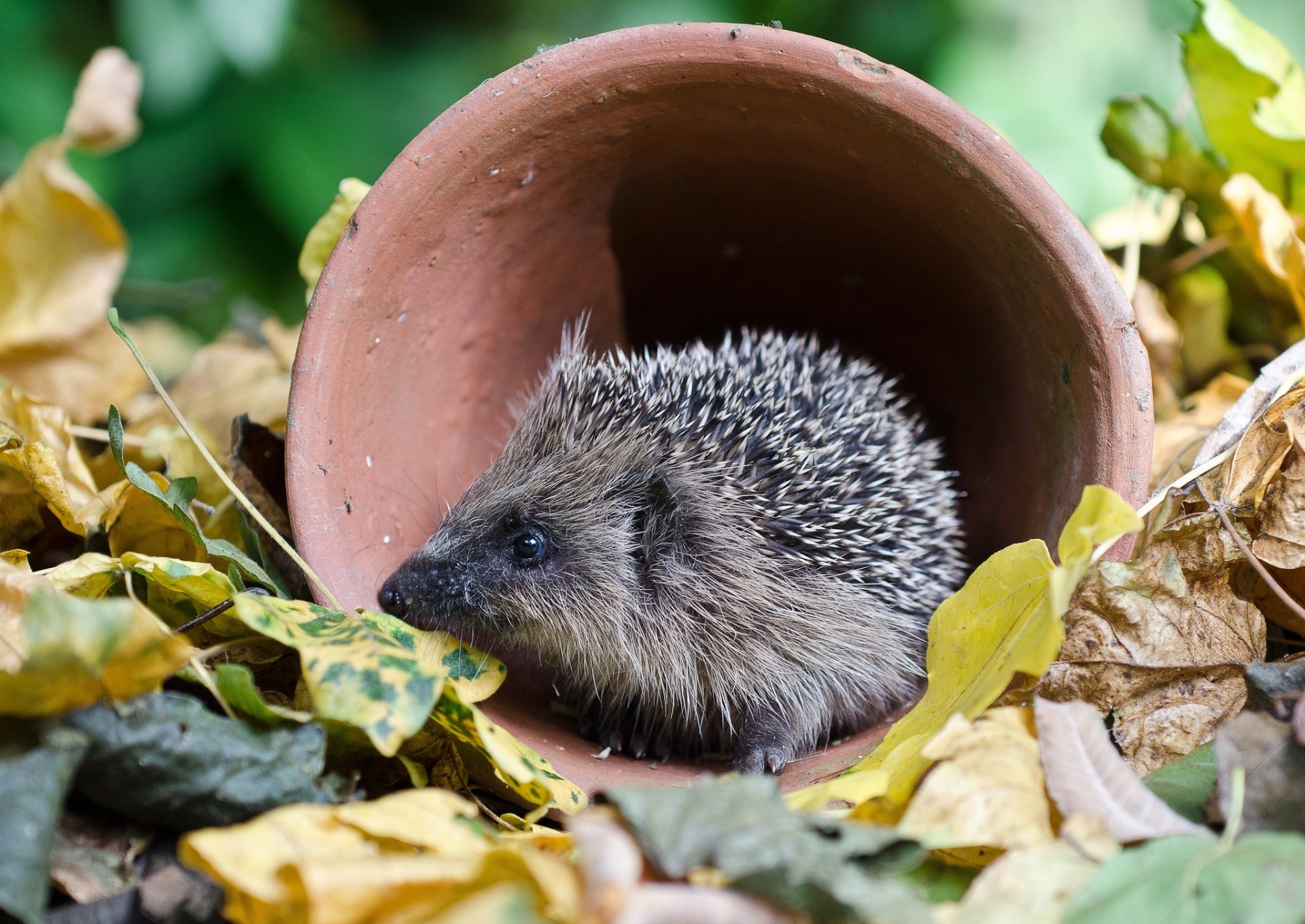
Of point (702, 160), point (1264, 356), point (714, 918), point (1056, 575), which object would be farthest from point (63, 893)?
point (1264, 356)

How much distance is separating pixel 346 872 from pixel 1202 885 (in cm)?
91

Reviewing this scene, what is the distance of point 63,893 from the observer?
1256 mm

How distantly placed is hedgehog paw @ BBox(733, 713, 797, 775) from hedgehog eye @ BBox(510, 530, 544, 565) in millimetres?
524

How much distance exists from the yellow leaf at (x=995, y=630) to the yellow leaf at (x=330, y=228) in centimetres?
141

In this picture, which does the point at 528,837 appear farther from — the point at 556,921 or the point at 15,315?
the point at 15,315

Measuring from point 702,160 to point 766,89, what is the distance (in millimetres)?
253

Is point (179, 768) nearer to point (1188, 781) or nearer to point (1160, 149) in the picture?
point (1188, 781)

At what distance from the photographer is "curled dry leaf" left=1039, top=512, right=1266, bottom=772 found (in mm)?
1551

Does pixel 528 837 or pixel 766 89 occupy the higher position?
pixel 766 89

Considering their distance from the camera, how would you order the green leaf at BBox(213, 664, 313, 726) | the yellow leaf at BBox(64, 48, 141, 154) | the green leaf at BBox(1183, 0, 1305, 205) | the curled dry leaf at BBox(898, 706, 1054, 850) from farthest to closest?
the yellow leaf at BBox(64, 48, 141, 154), the green leaf at BBox(1183, 0, 1305, 205), the green leaf at BBox(213, 664, 313, 726), the curled dry leaf at BBox(898, 706, 1054, 850)

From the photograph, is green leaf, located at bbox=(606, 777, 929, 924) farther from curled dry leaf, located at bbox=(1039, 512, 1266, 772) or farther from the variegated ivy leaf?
curled dry leaf, located at bbox=(1039, 512, 1266, 772)

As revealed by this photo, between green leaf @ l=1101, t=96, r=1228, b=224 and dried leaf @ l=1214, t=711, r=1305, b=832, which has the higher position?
green leaf @ l=1101, t=96, r=1228, b=224

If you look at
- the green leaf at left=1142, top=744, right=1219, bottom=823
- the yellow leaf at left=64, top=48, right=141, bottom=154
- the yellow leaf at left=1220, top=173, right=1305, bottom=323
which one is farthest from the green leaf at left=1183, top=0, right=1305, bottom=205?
the yellow leaf at left=64, top=48, right=141, bottom=154

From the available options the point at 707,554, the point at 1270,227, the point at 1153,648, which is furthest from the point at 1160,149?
the point at 707,554
